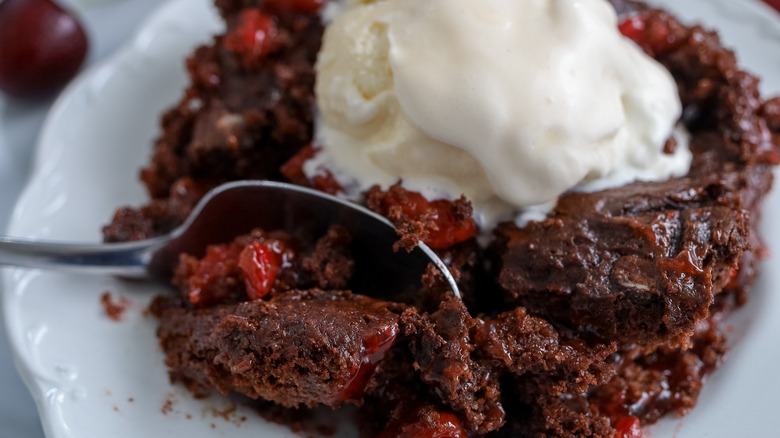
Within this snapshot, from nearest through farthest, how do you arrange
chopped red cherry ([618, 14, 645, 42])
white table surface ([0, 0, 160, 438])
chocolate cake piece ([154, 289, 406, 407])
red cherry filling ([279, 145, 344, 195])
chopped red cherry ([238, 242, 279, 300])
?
1. chocolate cake piece ([154, 289, 406, 407])
2. chopped red cherry ([238, 242, 279, 300])
3. red cherry filling ([279, 145, 344, 195])
4. white table surface ([0, 0, 160, 438])
5. chopped red cherry ([618, 14, 645, 42])

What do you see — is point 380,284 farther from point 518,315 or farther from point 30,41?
point 30,41

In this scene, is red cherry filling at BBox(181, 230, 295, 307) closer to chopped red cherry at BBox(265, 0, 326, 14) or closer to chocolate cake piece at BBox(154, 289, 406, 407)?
chocolate cake piece at BBox(154, 289, 406, 407)

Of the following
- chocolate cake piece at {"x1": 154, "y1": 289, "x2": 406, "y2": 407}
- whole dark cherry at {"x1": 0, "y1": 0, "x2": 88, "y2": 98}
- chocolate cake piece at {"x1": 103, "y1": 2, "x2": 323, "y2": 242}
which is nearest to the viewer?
chocolate cake piece at {"x1": 154, "y1": 289, "x2": 406, "y2": 407}

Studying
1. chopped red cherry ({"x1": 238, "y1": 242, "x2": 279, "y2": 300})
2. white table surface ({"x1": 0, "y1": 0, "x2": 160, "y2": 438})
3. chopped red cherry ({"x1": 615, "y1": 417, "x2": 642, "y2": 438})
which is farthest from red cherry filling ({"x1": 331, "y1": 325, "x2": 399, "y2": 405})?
white table surface ({"x1": 0, "y1": 0, "x2": 160, "y2": 438})

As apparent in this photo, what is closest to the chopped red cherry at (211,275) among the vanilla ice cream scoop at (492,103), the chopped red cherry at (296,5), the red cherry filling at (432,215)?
the vanilla ice cream scoop at (492,103)

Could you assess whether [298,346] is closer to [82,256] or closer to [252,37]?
[82,256]

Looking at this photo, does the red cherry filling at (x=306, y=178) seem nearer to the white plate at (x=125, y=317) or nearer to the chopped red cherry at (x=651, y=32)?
the white plate at (x=125, y=317)
